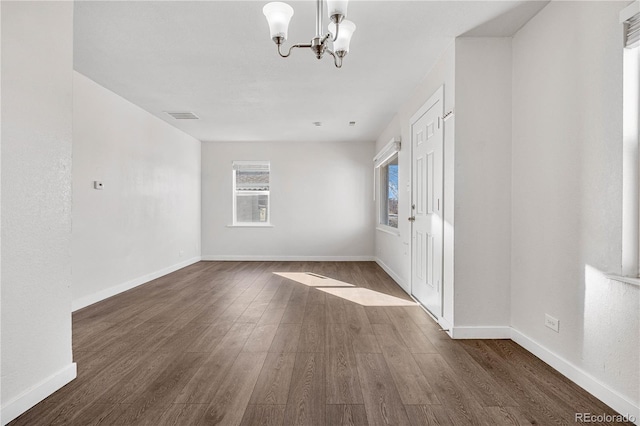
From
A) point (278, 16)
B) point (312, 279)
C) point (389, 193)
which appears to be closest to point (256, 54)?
point (278, 16)

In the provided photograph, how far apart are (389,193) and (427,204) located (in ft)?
8.96

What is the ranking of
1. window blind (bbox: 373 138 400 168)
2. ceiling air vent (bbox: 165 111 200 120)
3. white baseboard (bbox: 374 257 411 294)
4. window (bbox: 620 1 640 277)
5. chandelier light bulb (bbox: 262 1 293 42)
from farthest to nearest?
1. ceiling air vent (bbox: 165 111 200 120)
2. window blind (bbox: 373 138 400 168)
3. white baseboard (bbox: 374 257 411 294)
4. chandelier light bulb (bbox: 262 1 293 42)
5. window (bbox: 620 1 640 277)

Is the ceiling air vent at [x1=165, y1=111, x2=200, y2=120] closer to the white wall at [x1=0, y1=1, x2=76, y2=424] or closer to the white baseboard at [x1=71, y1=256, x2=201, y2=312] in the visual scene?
the white baseboard at [x1=71, y1=256, x2=201, y2=312]

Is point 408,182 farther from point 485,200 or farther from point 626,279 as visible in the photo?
point 626,279

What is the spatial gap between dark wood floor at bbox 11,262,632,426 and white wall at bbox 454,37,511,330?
33 cm

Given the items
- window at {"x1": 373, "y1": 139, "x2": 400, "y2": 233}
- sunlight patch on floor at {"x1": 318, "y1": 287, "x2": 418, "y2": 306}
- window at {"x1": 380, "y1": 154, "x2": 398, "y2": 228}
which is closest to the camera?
sunlight patch on floor at {"x1": 318, "y1": 287, "x2": 418, "y2": 306}

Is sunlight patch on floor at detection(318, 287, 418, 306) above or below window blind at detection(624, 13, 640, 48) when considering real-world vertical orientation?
below

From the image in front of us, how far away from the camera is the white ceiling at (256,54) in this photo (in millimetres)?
2561

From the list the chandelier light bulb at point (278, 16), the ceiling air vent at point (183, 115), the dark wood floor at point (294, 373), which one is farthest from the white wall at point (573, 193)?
the ceiling air vent at point (183, 115)

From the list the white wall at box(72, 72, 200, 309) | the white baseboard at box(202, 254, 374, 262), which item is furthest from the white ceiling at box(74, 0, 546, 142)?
the white baseboard at box(202, 254, 374, 262)

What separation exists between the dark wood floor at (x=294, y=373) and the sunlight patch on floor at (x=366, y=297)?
0.70 feet

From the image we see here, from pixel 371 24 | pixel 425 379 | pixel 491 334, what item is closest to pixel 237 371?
pixel 425 379

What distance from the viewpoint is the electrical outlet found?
232cm

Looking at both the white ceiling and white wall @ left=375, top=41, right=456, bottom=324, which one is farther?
white wall @ left=375, top=41, right=456, bottom=324
